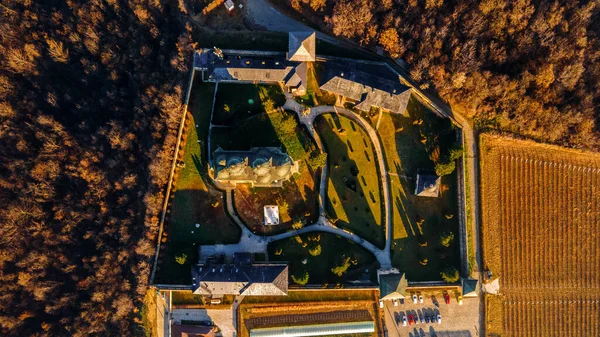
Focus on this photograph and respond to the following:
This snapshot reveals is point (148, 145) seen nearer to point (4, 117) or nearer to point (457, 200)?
point (4, 117)

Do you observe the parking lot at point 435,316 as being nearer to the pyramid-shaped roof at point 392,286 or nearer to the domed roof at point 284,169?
the pyramid-shaped roof at point 392,286

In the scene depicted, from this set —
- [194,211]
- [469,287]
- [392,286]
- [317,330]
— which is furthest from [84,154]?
[469,287]

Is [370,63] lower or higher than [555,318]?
higher

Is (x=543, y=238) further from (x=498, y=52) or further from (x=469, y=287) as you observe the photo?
(x=498, y=52)

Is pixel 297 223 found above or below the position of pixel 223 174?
below

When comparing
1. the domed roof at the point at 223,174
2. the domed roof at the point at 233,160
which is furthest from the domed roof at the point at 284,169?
the domed roof at the point at 223,174

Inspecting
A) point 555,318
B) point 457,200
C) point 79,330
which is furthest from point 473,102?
point 79,330
